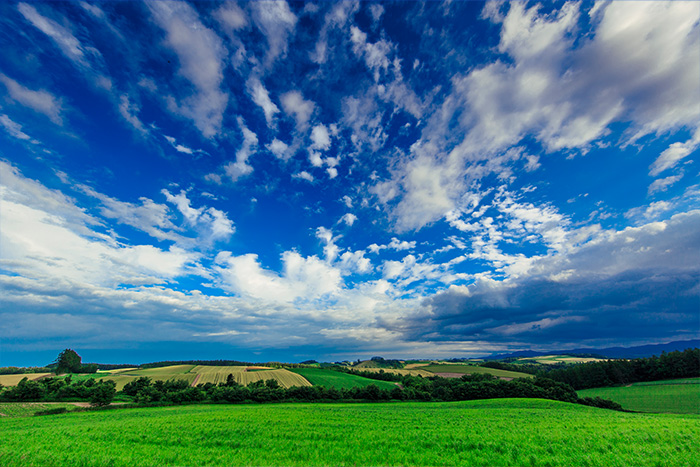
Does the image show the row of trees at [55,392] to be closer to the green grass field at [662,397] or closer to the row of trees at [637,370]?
the green grass field at [662,397]

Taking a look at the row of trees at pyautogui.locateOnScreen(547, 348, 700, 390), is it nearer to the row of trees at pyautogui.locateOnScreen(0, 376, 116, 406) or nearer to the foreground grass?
the foreground grass

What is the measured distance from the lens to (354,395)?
237 feet

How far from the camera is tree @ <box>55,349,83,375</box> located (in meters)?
125

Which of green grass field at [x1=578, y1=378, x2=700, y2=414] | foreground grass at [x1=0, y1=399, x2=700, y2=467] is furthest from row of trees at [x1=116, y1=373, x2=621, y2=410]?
foreground grass at [x1=0, y1=399, x2=700, y2=467]

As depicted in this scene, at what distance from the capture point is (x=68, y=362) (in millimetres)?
127062

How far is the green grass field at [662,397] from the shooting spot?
55.3m

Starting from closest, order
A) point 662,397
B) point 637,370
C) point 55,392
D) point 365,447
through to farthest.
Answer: point 365,447 → point 662,397 → point 55,392 → point 637,370

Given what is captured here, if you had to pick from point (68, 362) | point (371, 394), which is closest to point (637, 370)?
point (371, 394)

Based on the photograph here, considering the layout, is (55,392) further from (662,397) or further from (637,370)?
(637,370)

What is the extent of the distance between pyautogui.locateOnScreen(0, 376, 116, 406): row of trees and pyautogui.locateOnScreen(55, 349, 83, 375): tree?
77658 mm

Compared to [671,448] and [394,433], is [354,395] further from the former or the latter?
[671,448]

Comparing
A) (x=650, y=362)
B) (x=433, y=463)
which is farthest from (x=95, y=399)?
(x=650, y=362)

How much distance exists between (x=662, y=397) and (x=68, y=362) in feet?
733

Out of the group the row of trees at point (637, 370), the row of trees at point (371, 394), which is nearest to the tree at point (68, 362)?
the row of trees at point (371, 394)
